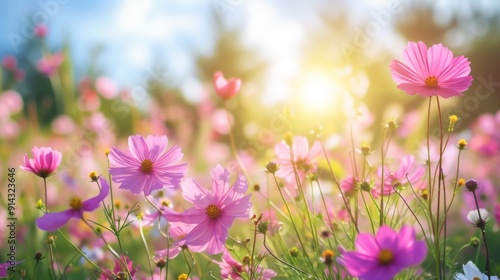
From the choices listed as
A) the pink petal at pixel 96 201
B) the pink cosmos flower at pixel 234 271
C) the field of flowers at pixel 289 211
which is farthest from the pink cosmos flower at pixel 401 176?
the pink petal at pixel 96 201

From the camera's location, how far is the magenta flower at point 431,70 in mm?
778

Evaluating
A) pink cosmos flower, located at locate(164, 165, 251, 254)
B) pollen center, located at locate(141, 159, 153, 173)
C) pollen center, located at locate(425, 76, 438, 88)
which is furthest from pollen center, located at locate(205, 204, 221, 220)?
pollen center, located at locate(425, 76, 438, 88)

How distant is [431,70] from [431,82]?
2 centimetres

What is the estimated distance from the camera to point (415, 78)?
0.79 metres

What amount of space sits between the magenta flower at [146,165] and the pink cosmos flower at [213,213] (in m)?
0.06

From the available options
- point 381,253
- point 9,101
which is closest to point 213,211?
point 381,253

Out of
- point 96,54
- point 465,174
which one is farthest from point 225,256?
point 96,54

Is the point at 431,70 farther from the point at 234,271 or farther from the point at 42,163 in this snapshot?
the point at 42,163

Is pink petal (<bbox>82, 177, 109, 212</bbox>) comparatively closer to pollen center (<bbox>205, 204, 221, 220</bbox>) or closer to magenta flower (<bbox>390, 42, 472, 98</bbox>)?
pollen center (<bbox>205, 204, 221, 220</bbox>)

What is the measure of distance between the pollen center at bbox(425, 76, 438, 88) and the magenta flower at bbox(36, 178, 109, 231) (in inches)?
19.1

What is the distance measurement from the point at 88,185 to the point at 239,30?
9.63 m

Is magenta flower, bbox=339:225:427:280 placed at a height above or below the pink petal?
below

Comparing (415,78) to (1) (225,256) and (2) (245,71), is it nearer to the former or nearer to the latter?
(1) (225,256)

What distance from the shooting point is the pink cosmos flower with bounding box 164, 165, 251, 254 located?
0.75 m
